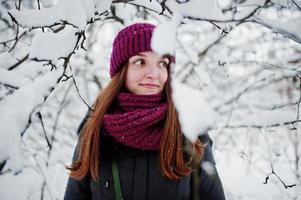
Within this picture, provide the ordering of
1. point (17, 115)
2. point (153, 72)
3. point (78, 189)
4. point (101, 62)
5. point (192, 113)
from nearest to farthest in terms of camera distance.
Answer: point (192, 113)
point (17, 115)
point (153, 72)
point (78, 189)
point (101, 62)

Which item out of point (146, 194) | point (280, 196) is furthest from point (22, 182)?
point (280, 196)

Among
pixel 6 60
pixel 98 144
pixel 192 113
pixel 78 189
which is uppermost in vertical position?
pixel 6 60

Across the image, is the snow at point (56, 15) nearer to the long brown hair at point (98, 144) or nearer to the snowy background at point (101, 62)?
the snowy background at point (101, 62)

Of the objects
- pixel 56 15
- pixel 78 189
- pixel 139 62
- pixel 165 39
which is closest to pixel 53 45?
pixel 56 15

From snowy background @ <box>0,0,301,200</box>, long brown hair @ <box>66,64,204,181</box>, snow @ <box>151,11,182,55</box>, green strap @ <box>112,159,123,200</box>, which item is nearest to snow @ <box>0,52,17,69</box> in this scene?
snowy background @ <box>0,0,301,200</box>

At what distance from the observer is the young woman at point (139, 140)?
1.34 m

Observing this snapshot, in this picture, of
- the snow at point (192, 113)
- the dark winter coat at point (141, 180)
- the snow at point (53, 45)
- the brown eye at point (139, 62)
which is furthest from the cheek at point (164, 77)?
the snow at point (192, 113)

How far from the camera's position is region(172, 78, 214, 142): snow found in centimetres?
39

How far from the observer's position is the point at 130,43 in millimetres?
1448

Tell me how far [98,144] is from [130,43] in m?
0.50

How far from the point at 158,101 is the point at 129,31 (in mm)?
381

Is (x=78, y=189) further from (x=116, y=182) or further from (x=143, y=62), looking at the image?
(x=143, y=62)

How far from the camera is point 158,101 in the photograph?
1399mm

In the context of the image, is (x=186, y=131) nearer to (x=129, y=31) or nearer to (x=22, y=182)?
(x=129, y=31)
